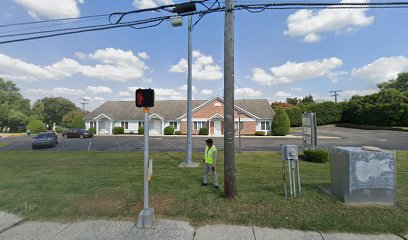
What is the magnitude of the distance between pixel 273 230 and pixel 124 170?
24.9 ft

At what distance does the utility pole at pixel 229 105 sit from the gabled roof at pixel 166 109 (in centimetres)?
3335

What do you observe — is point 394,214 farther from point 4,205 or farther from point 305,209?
point 4,205

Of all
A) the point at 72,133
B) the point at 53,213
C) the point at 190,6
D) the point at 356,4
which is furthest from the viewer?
the point at 72,133

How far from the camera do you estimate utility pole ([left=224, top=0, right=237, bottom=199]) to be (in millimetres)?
6430

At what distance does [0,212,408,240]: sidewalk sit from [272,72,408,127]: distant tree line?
44535mm

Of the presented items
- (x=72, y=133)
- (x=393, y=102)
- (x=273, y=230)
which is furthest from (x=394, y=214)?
(x=393, y=102)

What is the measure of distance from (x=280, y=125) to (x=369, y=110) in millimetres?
21410

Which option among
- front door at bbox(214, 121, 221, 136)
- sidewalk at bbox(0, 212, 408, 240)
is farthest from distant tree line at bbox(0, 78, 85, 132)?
sidewalk at bbox(0, 212, 408, 240)

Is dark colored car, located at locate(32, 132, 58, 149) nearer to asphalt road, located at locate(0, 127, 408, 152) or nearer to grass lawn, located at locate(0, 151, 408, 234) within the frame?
asphalt road, located at locate(0, 127, 408, 152)

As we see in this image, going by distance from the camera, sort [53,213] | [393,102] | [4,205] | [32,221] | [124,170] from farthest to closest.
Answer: [393,102]
[124,170]
[4,205]
[53,213]
[32,221]

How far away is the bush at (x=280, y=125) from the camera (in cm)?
3559

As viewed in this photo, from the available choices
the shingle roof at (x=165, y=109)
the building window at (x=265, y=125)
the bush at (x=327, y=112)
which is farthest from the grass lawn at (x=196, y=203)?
the bush at (x=327, y=112)

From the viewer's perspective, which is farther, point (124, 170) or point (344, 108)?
point (344, 108)

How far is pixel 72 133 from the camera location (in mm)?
35312
